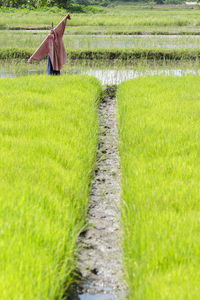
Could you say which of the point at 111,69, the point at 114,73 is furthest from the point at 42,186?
the point at 111,69

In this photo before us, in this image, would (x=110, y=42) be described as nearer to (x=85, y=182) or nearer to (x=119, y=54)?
(x=119, y=54)

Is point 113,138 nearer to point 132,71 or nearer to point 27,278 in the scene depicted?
point 27,278

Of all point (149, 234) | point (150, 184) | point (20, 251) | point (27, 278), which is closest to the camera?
point (27, 278)

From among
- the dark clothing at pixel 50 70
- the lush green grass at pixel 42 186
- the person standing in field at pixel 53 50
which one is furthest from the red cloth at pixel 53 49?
the lush green grass at pixel 42 186

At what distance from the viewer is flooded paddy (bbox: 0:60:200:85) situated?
7.19 m

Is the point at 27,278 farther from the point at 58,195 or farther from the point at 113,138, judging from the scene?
the point at 113,138

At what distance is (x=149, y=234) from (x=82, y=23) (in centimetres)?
1496

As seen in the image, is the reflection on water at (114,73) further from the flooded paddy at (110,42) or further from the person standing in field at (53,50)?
the flooded paddy at (110,42)

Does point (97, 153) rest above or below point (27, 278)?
below

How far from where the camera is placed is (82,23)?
52.3ft

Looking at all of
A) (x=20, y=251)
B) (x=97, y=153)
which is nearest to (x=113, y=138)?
(x=97, y=153)

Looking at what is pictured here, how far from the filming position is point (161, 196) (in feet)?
7.48

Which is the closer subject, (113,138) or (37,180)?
(37,180)

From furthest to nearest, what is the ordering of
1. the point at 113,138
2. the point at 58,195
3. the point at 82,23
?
1. the point at 82,23
2. the point at 113,138
3. the point at 58,195
